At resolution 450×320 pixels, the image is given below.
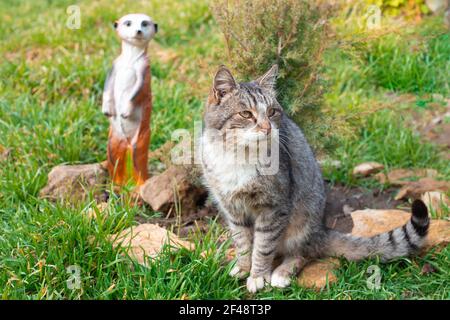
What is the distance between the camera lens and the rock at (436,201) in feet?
14.9

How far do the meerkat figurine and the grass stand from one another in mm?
424

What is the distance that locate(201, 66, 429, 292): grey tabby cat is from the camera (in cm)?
371

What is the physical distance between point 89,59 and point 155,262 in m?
3.52

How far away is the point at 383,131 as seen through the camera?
589cm

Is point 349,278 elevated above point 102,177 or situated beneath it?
situated beneath

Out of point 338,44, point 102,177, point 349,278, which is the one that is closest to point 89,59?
point 102,177

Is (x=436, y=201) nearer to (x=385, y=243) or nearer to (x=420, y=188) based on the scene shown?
(x=420, y=188)

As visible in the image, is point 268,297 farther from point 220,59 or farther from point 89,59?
point 89,59

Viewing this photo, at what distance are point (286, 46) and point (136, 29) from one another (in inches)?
43.4

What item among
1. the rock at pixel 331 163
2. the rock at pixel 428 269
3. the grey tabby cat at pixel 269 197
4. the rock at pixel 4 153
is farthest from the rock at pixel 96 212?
the rock at pixel 428 269

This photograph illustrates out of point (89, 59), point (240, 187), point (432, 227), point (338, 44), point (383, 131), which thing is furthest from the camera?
point (89, 59)

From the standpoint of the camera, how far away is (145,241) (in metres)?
4.12

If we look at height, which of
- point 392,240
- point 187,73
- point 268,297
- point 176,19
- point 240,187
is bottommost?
point 268,297

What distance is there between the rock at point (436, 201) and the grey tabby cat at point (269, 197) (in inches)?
26.9
